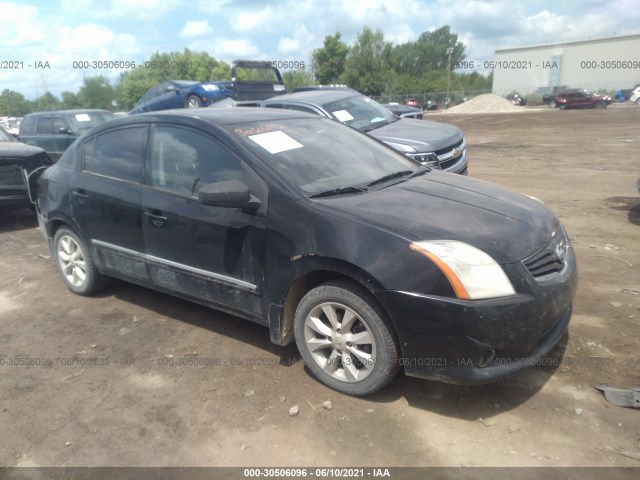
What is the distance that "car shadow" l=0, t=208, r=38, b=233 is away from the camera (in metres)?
7.65

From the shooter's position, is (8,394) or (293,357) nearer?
(8,394)

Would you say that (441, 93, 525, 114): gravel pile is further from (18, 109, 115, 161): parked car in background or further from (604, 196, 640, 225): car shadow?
(18, 109, 115, 161): parked car in background

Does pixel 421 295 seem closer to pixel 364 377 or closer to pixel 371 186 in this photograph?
pixel 364 377

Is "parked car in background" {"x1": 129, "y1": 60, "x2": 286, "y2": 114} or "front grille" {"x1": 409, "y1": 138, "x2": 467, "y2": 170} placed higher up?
"parked car in background" {"x1": 129, "y1": 60, "x2": 286, "y2": 114}

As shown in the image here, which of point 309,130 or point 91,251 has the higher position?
point 309,130

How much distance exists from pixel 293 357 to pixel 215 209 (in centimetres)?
119

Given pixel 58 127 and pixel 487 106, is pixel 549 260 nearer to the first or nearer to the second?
pixel 58 127

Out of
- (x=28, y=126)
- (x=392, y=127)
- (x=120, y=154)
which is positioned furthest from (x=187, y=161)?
(x=28, y=126)

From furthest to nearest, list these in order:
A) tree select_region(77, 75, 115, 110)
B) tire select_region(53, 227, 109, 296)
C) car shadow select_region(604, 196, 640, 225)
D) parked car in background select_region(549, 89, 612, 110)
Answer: tree select_region(77, 75, 115, 110), parked car in background select_region(549, 89, 612, 110), car shadow select_region(604, 196, 640, 225), tire select_region(53, 227, 109, 296)

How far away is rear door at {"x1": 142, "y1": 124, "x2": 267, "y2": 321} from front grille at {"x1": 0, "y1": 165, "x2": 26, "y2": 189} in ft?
15.2

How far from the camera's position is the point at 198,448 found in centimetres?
269

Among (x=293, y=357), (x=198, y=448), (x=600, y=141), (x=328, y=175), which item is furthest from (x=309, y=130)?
(x=600, y=141)

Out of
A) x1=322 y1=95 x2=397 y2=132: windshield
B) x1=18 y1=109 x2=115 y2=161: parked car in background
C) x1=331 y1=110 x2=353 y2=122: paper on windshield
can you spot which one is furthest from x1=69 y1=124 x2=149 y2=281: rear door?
x1=18 y1=109 x2=115 y2=161: parked car in background

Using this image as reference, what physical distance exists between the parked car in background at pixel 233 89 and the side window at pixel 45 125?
2.92 metres
